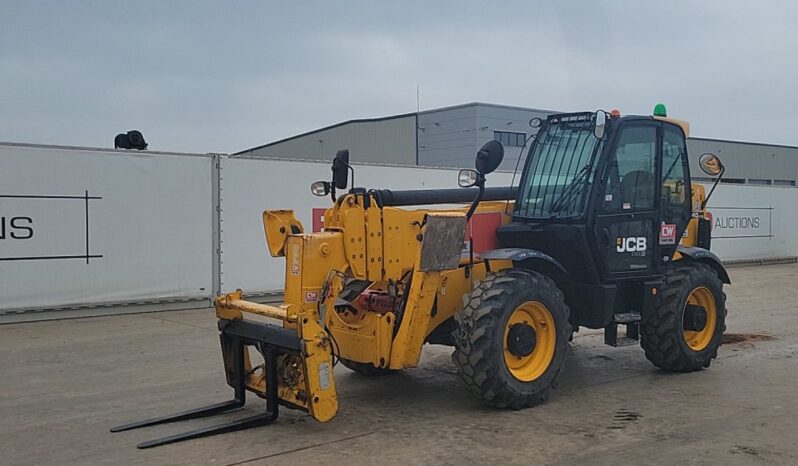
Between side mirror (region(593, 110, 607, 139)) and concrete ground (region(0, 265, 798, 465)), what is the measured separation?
225cm

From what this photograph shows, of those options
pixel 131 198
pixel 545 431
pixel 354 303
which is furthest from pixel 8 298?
pixel 545 431

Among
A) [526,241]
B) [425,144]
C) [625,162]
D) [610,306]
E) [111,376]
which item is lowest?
[111,376]

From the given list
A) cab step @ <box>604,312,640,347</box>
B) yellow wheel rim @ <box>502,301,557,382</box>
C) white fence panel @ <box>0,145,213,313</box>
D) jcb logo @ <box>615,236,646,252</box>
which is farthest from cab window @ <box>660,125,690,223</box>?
white fence panel @ <box>0,145,213,313</box>

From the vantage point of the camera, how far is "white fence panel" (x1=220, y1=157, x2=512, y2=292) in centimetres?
1308

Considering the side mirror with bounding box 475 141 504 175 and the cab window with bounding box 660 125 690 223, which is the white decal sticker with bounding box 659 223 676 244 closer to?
the cab window with bounding box 660 125 690 223

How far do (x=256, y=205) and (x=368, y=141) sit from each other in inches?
778

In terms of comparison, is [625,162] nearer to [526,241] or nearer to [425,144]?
[526,241]

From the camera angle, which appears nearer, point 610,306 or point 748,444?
point 748,444

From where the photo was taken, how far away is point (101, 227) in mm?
11727

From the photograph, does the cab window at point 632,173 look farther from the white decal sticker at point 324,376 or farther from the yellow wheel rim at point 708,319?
the white decal sticker at point 324,376

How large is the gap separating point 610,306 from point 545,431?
1747mm

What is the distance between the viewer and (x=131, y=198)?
1202 centimetres

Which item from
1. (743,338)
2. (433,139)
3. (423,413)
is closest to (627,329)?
(423,413)

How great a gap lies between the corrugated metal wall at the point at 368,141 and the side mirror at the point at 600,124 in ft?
78.6
